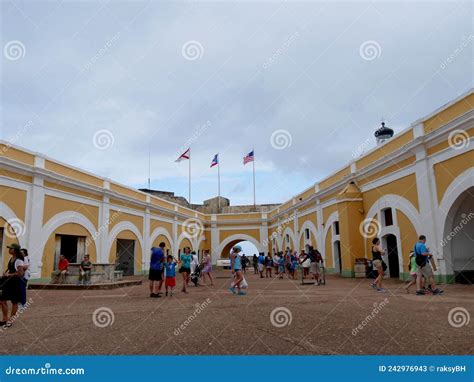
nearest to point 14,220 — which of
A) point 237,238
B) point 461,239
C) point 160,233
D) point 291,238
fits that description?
point 160,233

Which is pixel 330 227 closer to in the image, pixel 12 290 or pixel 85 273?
pixel 85 273

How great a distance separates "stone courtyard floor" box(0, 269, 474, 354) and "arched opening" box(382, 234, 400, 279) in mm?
7135

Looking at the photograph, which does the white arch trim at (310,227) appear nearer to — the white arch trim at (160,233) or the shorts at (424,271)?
the white arch trim at (160,233)

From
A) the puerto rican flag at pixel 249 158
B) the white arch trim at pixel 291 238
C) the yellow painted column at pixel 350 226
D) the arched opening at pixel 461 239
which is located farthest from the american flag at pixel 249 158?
the arched opening at pixel 461 239

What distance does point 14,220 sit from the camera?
42.7 feet

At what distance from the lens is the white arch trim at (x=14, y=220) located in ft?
41.2

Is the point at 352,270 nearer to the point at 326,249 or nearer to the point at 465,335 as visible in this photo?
the point at 326,249

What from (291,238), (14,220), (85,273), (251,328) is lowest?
(251,328)

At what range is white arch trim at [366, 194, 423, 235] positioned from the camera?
12.7m

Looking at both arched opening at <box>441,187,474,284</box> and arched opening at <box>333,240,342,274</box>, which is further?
arched opening at <box>333,240,342,274</box>

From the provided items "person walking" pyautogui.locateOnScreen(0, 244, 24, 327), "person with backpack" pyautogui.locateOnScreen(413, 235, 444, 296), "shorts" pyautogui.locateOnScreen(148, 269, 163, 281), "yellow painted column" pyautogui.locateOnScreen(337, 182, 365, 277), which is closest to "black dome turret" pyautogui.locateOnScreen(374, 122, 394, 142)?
"yellow painted column" pyautogui.locateOnScreen(337, 182, 365, 277)

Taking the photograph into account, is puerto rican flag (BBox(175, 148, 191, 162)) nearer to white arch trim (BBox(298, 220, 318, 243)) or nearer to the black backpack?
white arch trim (BBox(298, 220, 318, 243))

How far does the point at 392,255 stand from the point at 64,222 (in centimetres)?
1424

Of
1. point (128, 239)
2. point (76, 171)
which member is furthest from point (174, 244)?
point (76, 171)
